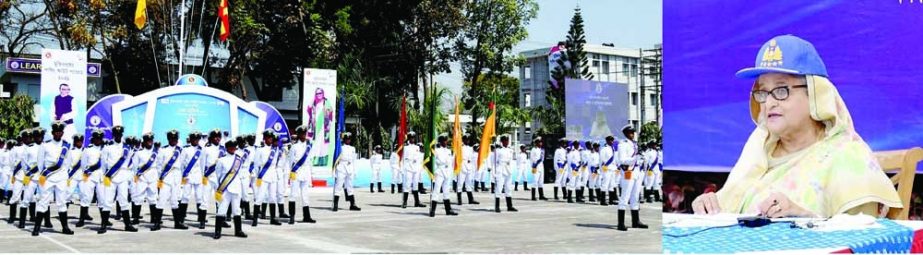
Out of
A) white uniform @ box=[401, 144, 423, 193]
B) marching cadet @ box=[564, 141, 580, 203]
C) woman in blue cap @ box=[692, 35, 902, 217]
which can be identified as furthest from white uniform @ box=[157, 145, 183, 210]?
woman in blue cap @ box=[692, 35, 902, 217]

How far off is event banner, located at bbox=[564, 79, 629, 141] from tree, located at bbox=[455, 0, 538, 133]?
55.5ft

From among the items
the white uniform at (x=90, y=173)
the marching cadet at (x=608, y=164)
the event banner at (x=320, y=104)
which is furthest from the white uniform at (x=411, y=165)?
the white uniform at (x=90, y=173)

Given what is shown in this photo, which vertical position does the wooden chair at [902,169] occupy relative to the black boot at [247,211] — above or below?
above

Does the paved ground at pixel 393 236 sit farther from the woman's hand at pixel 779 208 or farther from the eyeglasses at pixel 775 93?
the eyeglasses at pixel 775 93

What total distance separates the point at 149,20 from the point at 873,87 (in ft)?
112

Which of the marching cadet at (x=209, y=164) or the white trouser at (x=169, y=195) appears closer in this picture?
the marching cadet at (x=209, y=164)

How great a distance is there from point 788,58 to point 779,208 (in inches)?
32.3

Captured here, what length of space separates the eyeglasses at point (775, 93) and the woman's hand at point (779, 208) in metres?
0.52

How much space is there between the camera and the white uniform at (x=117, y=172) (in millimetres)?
12156

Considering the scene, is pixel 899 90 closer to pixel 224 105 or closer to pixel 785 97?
pixel 785 97

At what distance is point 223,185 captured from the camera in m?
11.2

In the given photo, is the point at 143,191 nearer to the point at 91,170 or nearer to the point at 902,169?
the point at 91,170

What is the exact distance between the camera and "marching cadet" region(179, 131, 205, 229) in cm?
1253

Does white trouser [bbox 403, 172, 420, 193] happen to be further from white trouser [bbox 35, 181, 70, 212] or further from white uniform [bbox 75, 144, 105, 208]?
white trouser [bbox 35, 181, 70, 212]
